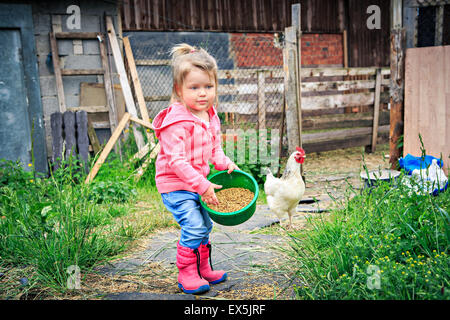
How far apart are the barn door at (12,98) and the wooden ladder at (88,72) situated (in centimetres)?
52

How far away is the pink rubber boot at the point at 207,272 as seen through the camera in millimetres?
2740

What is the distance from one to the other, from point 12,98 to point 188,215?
5.36 m

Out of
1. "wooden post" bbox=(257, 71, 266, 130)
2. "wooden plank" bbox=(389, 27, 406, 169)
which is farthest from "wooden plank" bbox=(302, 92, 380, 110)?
"wooden plank" bbox=(389, 27, 406, 169)

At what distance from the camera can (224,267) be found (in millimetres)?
3039

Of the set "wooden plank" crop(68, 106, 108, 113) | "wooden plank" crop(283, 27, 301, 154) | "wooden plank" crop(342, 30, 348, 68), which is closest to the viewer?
"wooden plank" crop(283, 27, 301, 154)

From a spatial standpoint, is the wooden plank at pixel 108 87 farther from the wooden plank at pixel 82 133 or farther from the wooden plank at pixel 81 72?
the wooden plank at pixel 82 133

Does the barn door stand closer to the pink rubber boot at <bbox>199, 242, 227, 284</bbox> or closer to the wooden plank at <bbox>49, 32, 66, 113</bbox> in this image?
the wooden plank at <bbox>49, 32, 66, 113</bbox>

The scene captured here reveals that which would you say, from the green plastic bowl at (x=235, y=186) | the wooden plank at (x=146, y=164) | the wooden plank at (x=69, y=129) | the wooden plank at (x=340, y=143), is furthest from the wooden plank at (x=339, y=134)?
the green plastic bowl at (x=235, y=186)

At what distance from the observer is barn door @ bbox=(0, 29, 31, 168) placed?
6.53 metres

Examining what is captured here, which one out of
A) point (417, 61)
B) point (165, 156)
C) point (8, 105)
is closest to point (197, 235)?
point (165, 156)

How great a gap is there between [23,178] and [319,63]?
8.58 meters

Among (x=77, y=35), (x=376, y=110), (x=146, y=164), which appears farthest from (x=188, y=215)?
(x=376, y=110)

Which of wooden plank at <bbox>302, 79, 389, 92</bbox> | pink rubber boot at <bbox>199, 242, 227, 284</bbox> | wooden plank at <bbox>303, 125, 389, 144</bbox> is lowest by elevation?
pink rubber boot at <bbox>199, 242, 227, 284</bbox>

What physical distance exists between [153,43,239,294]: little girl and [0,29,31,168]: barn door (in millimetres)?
4905
